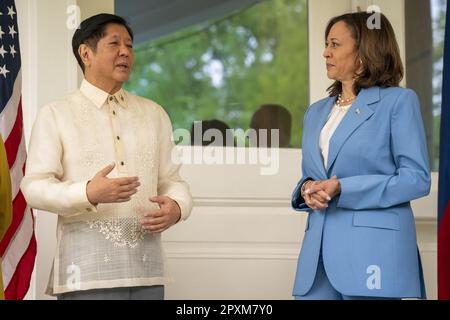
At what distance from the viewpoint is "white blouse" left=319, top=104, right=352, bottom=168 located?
3811 millimetres

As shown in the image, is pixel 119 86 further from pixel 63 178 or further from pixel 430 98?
pixel 430 98

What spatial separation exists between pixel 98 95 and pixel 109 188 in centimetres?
46

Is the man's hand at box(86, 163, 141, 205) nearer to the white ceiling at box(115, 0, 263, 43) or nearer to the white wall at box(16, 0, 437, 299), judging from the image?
the white wall at box(16, 0, 437, 299)

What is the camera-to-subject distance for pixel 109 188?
3.47 meters

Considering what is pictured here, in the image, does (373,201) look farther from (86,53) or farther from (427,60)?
(427,60)

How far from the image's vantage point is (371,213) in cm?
366

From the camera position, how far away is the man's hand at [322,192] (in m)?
3.64

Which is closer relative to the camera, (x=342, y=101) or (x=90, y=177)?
(x=90, y=177)

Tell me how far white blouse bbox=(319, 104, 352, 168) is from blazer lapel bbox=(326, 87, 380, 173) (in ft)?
0.15

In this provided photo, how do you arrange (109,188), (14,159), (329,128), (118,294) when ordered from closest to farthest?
(109,188) < (118,294) < (329,128) < (14,159)

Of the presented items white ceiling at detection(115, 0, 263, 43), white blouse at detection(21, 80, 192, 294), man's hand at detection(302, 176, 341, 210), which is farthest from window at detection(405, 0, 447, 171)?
white blouse at detection(21, 80, 192, 294)

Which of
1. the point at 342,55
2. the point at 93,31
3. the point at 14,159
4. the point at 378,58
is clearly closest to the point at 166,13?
the point at 14,159

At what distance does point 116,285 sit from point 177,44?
80.4 inches

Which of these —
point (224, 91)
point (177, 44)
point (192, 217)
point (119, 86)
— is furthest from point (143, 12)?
point (119, 86)
